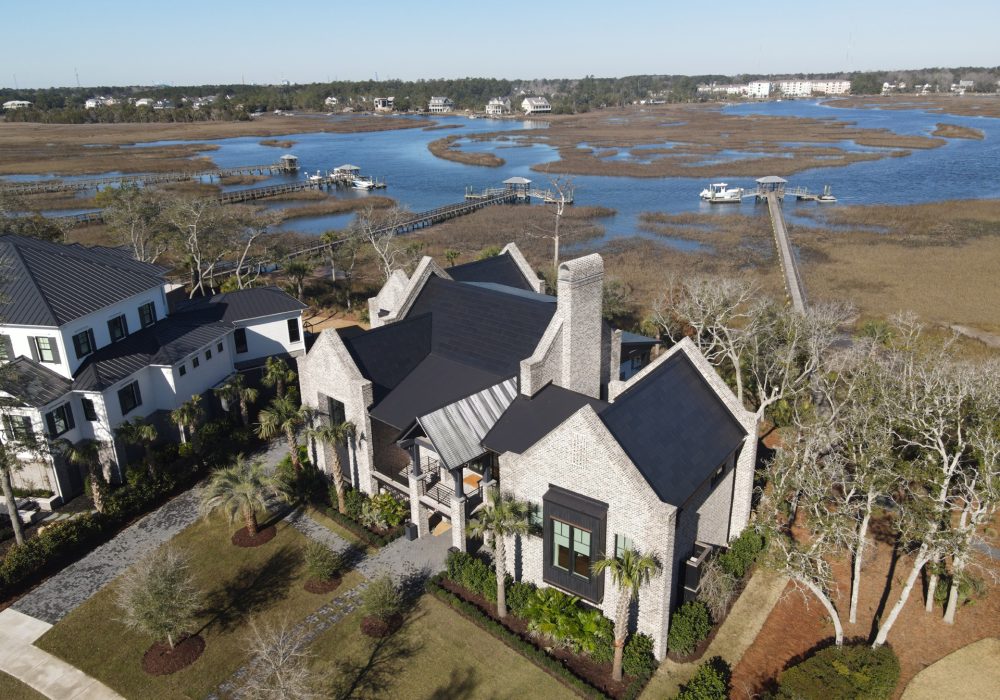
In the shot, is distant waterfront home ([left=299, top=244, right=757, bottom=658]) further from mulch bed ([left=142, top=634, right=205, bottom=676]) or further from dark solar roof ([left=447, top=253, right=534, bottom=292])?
mulch bed ([left=142, top=634, right=205, bottom=676])

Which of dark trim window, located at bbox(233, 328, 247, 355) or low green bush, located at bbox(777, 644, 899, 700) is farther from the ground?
dark trim window, located at bbox(233, 328, 247, 355)

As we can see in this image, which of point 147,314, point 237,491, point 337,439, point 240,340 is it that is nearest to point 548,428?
point 337,439

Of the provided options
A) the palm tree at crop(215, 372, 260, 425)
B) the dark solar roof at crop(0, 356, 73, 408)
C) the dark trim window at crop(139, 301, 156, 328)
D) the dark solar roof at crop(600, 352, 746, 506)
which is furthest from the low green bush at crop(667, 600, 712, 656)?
the dark trim window at crop(139, 301, 156, 328)

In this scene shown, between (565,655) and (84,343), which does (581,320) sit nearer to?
(565,655)

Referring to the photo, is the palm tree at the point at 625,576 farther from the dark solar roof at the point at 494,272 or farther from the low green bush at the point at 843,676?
the dark solar roof at the point at 494,272

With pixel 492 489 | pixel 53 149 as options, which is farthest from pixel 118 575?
pixel 53 149

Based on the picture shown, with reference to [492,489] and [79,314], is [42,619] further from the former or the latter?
[492,489]
